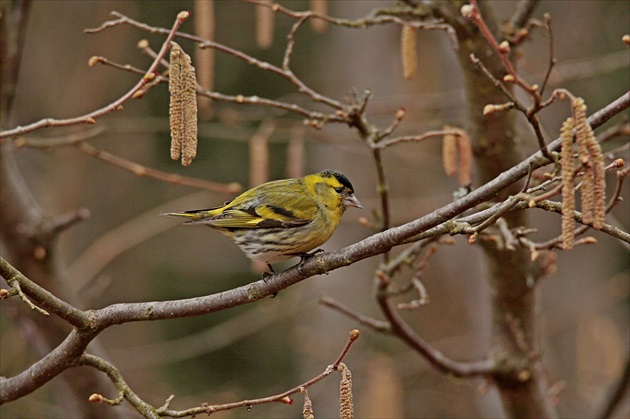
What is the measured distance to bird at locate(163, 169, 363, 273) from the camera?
3.45 meters

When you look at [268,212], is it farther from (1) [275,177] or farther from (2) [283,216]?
(1) [275,177]

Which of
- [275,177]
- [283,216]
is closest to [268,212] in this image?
[283,216]

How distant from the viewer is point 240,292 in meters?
2.45

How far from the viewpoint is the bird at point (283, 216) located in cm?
345

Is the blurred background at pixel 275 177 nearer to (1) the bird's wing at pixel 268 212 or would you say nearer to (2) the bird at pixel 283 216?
(2) the bird at pixel 283 216

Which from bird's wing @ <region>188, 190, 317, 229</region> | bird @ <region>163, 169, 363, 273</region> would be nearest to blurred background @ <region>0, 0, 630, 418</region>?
bird @ <region>163, 169, 363, 273</region>

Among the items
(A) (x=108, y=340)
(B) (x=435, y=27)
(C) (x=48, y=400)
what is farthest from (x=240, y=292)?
(A) (x=108, y=340)

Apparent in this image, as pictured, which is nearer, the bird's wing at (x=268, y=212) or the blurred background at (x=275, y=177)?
the bird's wing at (x=268, y=212)

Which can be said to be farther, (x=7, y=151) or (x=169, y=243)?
(x=169, y=243)

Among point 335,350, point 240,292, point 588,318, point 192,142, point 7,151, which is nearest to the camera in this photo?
point 192,142

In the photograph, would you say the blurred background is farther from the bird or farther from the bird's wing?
the bird's wing

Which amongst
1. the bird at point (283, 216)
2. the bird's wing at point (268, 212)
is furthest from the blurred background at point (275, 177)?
the bird's wing at point (268, 212)

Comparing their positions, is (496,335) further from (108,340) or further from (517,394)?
(108,340)

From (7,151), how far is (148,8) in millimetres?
6010
